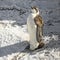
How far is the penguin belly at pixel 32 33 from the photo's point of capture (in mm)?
4612

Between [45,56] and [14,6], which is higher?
[14,6]

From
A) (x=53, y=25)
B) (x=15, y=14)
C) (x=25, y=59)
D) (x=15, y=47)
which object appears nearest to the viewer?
(x=25, y=59)

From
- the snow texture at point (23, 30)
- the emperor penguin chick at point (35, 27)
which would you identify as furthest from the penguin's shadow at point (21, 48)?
the emperor penguin chick at point (35, 27)

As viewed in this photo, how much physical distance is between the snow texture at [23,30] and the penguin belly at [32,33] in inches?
3.5

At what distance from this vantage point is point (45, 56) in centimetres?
454

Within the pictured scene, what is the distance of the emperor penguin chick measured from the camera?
4602 millimetres

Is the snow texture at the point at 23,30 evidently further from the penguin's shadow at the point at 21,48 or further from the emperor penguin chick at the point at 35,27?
the emperor penguin chick at the point at 35,27

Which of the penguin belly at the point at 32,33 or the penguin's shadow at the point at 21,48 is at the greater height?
the penguin belly at the point at 32,33

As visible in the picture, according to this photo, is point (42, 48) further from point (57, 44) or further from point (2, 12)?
point (2, 12)

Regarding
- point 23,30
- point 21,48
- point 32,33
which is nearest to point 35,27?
point 32,33

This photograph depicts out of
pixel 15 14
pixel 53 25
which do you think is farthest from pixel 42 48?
pixel 15 14

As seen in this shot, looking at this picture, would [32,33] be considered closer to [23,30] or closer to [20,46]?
[20,46]

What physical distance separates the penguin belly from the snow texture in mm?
89

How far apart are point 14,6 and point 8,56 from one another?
77.5 inches
